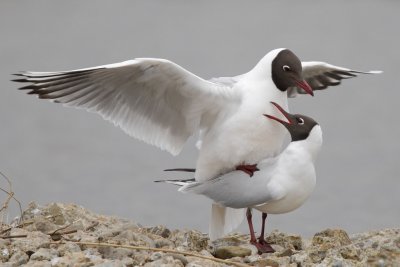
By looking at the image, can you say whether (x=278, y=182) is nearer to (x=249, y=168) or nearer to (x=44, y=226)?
(x=249, y=168)

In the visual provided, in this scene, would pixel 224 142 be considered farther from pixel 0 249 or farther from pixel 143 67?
pixel 0 249

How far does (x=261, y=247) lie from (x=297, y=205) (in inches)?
12.4

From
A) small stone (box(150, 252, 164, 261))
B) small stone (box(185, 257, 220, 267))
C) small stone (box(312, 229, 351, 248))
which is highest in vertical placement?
small stone (box(312, 229, 351, 248))

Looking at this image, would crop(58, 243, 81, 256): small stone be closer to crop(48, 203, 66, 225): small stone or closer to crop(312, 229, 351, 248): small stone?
crop(48, 203, 66, 225): small stone

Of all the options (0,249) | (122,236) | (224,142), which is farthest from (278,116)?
(0,249)

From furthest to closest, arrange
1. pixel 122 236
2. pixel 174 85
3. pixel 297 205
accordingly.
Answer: pixel 174 85, pixel 297 205, pixel 122 236

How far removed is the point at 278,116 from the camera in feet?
17.8

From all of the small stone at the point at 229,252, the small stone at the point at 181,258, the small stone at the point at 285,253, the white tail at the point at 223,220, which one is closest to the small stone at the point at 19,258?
the small stone at the point at 181,258

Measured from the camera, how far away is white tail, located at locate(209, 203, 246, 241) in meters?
5.79

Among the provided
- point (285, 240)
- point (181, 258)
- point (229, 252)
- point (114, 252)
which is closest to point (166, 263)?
point (181, 258)

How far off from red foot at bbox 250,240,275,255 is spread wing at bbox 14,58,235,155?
860 mm

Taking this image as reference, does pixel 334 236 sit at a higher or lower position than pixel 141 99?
lower

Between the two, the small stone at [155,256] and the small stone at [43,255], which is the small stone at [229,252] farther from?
the small stone at [43,255]

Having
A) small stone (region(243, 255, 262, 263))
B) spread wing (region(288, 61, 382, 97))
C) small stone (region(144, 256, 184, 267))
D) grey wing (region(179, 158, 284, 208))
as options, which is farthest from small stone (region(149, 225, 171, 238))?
spread wing (region(288, 61, 382, 97))
